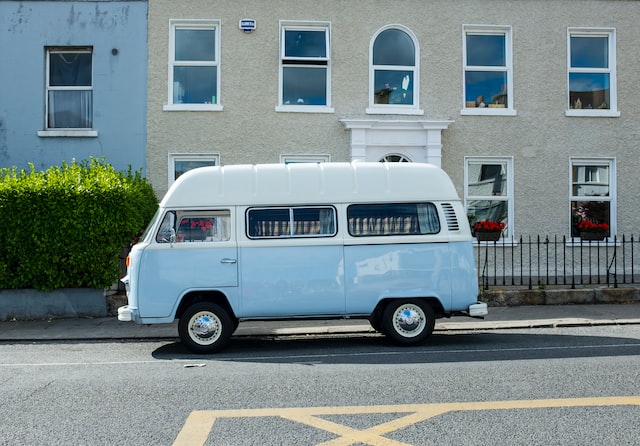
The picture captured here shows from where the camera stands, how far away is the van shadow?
8.62 meters

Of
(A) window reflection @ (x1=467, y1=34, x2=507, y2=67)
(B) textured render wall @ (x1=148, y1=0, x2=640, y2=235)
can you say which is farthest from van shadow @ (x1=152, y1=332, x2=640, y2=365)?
(A) window reflection @ (x1=467, y1=34, x2=507, y2=67)

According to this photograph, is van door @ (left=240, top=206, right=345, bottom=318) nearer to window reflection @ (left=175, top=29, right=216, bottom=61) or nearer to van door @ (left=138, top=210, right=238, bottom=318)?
van door @ (left=138, top=210, right=238, bottom=318)

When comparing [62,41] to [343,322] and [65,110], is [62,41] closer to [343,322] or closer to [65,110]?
[65,110]

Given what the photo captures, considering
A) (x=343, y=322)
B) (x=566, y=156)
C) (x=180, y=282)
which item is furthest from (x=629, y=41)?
(x=180, y=282)

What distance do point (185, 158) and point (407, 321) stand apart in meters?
8.01

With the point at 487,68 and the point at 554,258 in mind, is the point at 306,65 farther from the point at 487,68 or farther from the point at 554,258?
the point at 554,258

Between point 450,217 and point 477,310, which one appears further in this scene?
point 450,217

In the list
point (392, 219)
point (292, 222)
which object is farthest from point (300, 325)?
point (392, 219)

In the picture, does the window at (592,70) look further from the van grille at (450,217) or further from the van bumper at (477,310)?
the van bumper at (477,310)

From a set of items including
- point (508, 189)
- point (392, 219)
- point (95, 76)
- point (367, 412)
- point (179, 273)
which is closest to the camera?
point (367, 412)

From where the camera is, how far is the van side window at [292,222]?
31.2ft

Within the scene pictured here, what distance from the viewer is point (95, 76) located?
51.5 feet

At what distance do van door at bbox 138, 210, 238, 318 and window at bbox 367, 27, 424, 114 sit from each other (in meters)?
7.61

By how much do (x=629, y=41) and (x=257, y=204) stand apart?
443 inches
